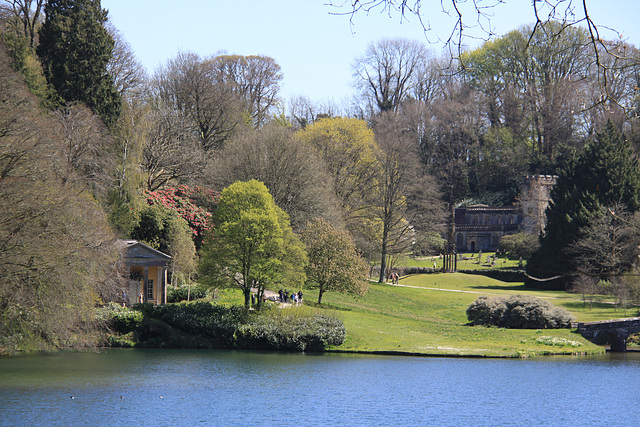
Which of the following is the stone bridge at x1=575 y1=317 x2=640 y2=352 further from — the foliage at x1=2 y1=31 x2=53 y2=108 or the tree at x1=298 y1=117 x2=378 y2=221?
the foliage at x1=2 y1=31 x2=53 y2=108

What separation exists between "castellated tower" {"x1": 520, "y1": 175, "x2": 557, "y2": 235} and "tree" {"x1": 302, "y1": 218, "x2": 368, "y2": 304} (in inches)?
1899

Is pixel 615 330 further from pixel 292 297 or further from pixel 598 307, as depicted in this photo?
pixel 292 297

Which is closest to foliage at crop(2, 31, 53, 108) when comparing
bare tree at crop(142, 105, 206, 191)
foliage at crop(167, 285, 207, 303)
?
bare tree at crop(142, 105, 206, 191)

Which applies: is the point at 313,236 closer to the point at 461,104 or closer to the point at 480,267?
the point at 480,267

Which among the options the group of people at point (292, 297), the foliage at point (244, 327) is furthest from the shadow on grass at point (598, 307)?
the foliage at point (244, 327)

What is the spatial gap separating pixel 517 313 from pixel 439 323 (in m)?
5.84

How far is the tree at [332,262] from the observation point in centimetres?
4793

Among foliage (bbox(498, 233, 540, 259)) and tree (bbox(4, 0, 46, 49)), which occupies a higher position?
tree (bbox(4, 0, 46, 49))

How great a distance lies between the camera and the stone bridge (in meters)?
45.8

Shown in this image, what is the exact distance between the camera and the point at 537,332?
46031mm

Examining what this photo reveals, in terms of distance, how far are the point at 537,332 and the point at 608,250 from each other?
588 inches

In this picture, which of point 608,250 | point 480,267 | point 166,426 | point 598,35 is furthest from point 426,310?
point 598,35

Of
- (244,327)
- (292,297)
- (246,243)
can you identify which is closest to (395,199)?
(292,297)

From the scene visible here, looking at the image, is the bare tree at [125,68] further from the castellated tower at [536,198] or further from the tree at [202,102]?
the castellated tower at [536,198]
